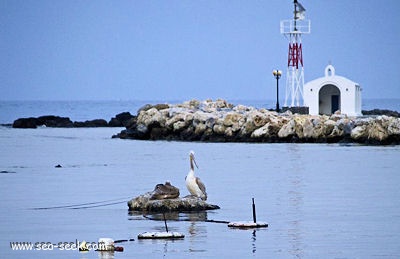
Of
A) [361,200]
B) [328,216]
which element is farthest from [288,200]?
[328,216]

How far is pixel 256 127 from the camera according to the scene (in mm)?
52812

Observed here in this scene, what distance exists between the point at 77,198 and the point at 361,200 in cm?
623

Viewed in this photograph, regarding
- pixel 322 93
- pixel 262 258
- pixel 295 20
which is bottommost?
pixel 262 258

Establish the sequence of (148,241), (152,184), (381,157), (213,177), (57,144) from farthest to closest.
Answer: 1. (57,144)
2. (381,157)
3. (213,177)
4. (152,184)
5. (148,241)

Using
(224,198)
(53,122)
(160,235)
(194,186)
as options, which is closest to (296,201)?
(224,198)

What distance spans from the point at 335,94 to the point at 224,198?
37.0 meters

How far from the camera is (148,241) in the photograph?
17.8 m

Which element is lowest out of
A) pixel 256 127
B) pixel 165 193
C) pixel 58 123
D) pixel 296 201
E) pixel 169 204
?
pixel 296 201

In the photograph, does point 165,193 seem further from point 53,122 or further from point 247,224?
point 53,122

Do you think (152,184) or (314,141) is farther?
(314,141)

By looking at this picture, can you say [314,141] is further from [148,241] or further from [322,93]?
[148,241]

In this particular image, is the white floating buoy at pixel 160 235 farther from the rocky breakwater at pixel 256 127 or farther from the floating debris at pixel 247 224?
the rocky breakwater at pixel 256 127

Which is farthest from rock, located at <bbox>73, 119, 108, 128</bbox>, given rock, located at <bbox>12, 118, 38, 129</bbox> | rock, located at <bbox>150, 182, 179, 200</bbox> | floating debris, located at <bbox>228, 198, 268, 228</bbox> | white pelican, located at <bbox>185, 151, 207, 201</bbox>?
floating debris, located at <bbox>228, 198, 268, 228</bbox>

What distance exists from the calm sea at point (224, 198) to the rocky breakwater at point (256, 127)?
1386mm
